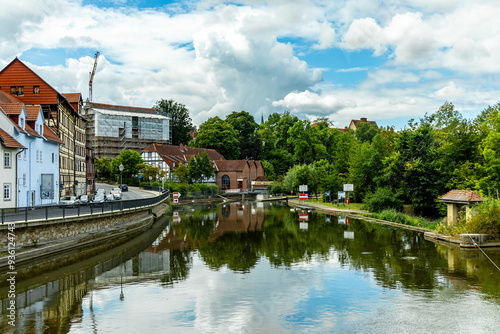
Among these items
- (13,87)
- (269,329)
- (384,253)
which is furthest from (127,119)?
(269,329)

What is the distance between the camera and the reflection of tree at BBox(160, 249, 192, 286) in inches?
785

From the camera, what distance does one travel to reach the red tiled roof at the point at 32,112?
35.2 metres

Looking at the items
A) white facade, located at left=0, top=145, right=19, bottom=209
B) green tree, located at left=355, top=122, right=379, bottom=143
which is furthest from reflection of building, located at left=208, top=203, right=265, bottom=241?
green tree, located at left=355, top=122, right=379, bottom=143

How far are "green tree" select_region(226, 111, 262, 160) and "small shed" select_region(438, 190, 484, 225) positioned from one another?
270 ft

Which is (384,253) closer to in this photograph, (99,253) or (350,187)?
(99,253)

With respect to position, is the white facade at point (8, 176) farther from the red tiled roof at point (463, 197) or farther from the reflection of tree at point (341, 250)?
the red tiled roof at point (463, 197)

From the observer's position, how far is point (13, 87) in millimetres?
43062

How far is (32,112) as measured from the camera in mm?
35531

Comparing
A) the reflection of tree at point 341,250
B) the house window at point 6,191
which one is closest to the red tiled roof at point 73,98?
the reflection of tree at point 341,250

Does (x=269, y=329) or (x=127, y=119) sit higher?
(x=127, y=119)

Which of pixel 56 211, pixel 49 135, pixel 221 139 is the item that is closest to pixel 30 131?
pixel 49 135

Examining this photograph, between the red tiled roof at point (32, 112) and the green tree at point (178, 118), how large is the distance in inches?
3654

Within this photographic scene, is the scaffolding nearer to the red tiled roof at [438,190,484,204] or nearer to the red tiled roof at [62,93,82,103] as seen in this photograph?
the red tiled roof at [62,93,82,103]

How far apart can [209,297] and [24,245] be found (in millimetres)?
11103
